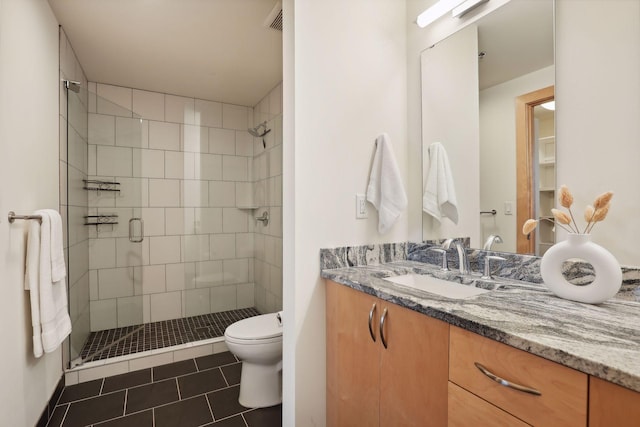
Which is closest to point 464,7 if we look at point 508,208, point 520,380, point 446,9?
point 446,9

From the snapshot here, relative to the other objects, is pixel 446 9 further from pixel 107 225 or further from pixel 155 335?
pixel 155 335

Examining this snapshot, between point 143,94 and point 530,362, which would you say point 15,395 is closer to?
point 530,362

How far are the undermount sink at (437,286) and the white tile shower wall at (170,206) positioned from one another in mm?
1595

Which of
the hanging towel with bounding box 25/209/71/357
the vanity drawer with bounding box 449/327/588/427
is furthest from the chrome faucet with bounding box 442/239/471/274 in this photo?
the hanging towel with bounding box 25/209/71/357

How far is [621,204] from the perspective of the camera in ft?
3.21

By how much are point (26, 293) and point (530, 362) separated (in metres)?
2.07

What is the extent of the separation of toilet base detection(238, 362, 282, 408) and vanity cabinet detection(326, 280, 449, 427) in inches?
22.4

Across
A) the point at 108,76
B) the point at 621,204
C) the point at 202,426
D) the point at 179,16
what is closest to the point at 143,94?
the point at 108,76

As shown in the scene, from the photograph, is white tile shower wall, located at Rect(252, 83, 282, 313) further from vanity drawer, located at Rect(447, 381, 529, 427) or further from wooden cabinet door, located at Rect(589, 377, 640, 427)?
wooden cabinet door, located at Rect(589, 377, 640, 427)

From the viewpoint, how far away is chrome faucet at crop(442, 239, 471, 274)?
1.40 metres

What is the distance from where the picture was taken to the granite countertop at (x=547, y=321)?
1.88ft

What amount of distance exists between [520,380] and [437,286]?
65 centimetres

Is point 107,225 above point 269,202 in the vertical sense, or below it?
below

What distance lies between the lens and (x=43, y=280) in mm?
1450
